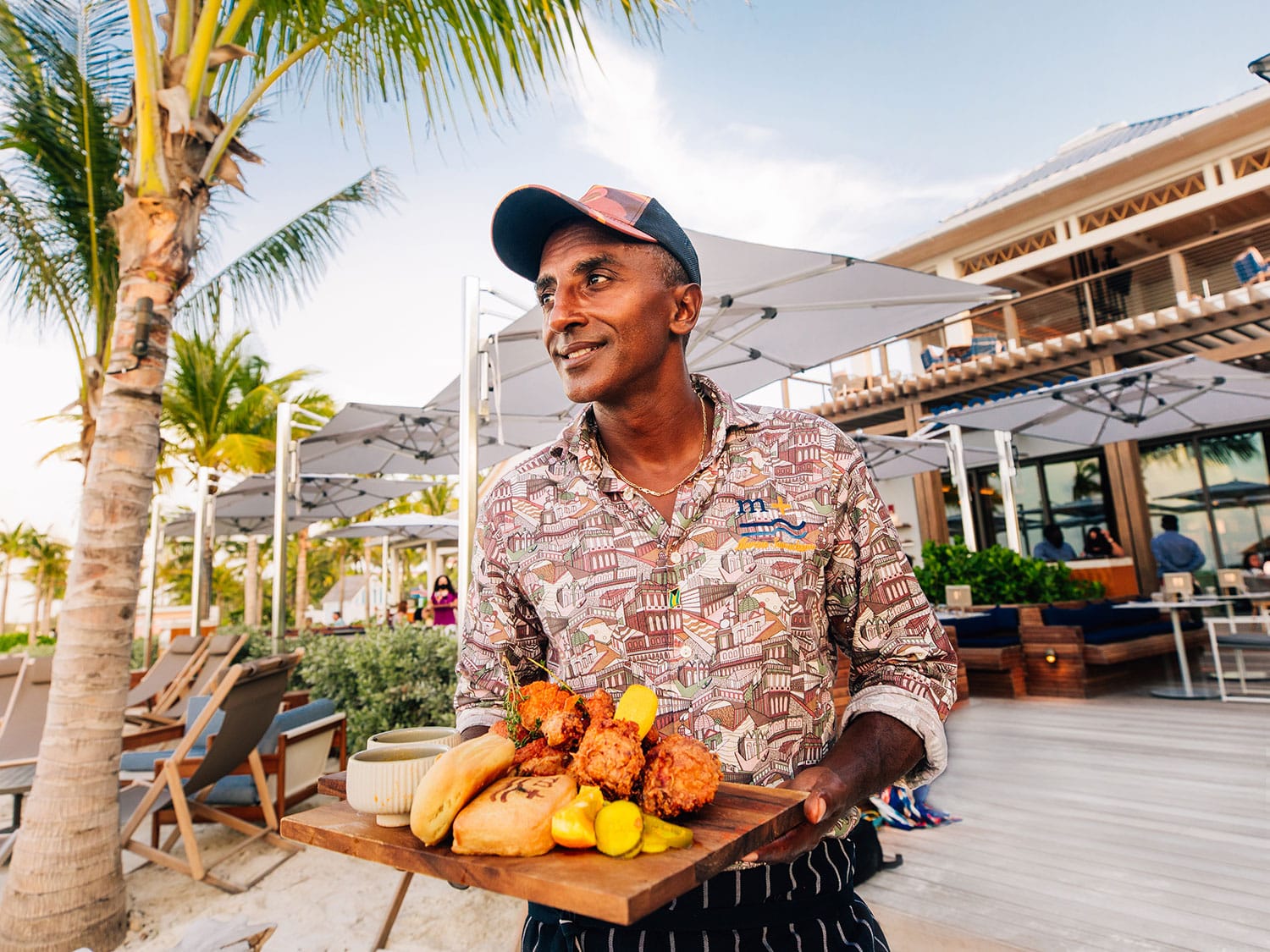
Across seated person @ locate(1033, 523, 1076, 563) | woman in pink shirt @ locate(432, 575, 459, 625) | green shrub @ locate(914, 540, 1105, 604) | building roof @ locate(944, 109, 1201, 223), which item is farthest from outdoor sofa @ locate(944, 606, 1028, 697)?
building roof @ locate(944, 109, 1201, 223)

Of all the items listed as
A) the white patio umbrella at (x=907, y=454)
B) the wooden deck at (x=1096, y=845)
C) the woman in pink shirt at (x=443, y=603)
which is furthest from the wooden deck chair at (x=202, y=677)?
the white patio umbrella at (x=907, y=454)

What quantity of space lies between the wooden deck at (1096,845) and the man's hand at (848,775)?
93.9 inches

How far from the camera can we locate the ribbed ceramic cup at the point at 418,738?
1.06 metres

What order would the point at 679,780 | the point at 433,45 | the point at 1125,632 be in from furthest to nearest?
the point at 1125,632 → the point at 433,45 → the point at 679,780

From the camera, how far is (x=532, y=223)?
4.50ft

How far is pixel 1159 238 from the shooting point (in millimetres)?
15836

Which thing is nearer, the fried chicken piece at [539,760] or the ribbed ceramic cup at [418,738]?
the fried chicken piece at [539,760]

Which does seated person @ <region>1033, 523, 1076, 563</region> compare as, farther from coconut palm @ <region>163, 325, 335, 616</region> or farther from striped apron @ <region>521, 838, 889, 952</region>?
coconut palm @ <region>163, 325, 335, 616</region>

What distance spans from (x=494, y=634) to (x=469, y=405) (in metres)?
4.01

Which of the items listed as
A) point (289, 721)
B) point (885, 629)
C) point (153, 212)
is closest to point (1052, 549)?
point (289, 721)

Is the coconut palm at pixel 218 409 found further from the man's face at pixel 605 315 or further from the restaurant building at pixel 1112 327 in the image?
the man's face at pixel 605 315

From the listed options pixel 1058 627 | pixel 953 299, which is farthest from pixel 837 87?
pixel 1058 627

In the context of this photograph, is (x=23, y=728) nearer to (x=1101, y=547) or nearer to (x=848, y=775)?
(x=848, y=775)

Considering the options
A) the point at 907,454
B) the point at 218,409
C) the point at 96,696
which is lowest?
the point at 96,696
